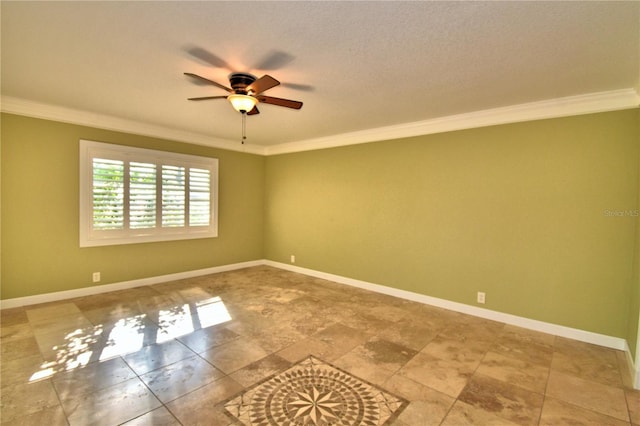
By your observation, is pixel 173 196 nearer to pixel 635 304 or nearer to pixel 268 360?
pixel 268 360

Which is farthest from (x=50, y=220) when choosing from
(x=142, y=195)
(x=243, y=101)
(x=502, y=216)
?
(x=502, y=216)

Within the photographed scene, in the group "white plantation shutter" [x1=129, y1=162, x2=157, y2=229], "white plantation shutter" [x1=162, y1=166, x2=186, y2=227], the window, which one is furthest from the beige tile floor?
"white plantation shutter" [x1=162, y1=166, x2=186, y2=227]

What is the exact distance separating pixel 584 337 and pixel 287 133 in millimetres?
4673

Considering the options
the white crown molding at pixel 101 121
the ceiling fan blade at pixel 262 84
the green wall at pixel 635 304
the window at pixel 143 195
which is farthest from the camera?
the window at pixel 143 195

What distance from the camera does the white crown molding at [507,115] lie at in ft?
9.56

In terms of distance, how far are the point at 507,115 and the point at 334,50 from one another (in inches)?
94.9

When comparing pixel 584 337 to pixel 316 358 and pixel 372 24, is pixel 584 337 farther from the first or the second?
pixel 372 24

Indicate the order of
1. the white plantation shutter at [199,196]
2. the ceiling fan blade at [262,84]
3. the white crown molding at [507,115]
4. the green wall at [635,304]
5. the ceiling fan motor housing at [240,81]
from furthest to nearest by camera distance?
1. the white plantation shutter at [199,196]
2. the white crown molding at [507,115]
3. the ceiling fan motor housing at [240,81]
4. the green wall at [635,304]
5. the ceiling fan blade at [262,84]

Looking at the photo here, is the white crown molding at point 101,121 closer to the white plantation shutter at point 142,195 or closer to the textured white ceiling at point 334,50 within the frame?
the textured white ceiling at point 334,50

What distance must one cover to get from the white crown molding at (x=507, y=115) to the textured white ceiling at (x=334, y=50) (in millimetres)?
135

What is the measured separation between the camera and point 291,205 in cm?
592

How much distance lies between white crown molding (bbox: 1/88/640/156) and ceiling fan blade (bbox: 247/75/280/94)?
2.42 meters

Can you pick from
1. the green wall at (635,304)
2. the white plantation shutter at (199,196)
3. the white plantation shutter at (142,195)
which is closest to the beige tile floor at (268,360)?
the green wall at (635,304)

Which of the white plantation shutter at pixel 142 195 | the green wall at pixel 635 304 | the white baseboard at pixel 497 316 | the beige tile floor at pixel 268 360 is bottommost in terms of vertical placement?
the beige tile floor at pixel 268 360
